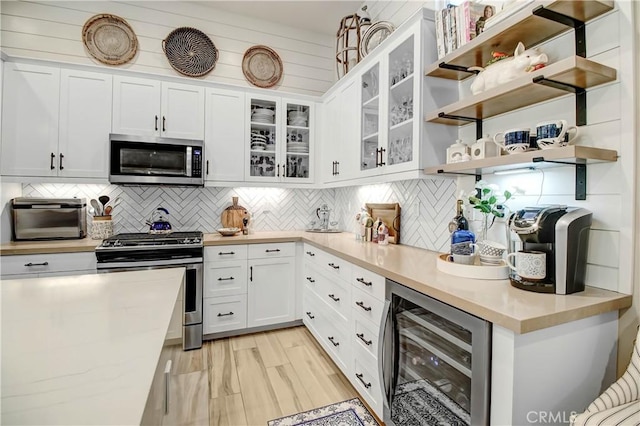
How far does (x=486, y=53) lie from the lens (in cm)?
167

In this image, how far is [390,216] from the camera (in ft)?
8.75

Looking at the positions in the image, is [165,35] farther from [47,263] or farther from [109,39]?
[47,263]

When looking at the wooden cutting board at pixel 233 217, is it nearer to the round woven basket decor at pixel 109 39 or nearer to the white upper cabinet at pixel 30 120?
the white upper cabinet at pixel 30 120

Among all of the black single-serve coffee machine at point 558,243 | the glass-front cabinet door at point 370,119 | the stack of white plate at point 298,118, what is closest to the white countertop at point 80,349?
the black single-serve coffee machine at point 558,243

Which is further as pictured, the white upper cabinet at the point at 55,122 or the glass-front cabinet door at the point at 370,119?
the white upper cabinet at the point at 55,122

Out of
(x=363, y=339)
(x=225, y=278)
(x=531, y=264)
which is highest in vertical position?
(x=531, y=264)

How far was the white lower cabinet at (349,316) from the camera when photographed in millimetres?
1783

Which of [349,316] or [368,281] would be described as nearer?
[368,281]

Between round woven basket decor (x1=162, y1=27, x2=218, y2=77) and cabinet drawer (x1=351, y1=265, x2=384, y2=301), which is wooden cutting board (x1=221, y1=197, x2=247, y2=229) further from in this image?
cabinet drawer (x1=351, y1=265, x2=384, y2=301)

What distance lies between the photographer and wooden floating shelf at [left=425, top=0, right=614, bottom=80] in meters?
1.26

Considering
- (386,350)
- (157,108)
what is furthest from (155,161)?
(386,350)

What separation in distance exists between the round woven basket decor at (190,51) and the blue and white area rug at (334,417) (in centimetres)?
334

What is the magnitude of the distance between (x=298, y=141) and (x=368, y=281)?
6.93 ft

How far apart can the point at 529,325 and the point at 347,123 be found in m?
2.25
